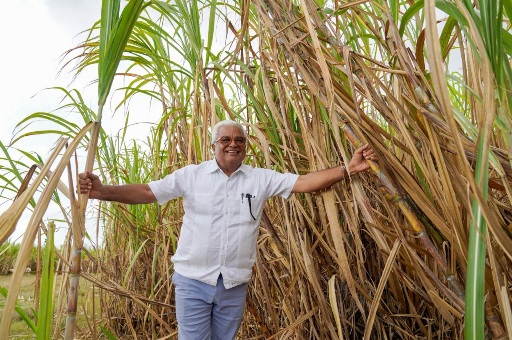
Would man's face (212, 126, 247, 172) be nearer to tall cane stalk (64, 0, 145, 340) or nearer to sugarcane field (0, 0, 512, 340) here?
sugarcane field (0, 0, 512, 340)

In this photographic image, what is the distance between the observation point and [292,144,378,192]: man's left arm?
0.95 metres

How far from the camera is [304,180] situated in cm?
119

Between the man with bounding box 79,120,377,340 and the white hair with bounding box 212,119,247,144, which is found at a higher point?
the white hair with bounding box 212,119,247,144

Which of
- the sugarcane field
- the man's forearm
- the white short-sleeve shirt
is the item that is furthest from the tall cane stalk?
the white short-sleeve shirt

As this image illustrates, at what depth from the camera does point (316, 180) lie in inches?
43.9

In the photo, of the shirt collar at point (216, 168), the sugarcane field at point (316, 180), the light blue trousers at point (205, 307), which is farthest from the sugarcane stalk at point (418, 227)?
the light blue trousers at point (205, 307)

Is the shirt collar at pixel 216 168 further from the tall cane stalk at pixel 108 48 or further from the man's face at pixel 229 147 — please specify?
the tall cane stalk at pixel 108 48

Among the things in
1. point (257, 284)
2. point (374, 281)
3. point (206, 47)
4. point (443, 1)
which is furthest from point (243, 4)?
point (257, 284)

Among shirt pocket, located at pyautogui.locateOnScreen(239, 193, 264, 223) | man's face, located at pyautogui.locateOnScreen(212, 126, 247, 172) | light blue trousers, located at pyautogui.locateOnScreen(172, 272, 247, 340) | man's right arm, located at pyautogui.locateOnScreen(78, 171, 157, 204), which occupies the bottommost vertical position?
light blue trousers, located at pyautogui.locateOnScreen(172, 272, 247, 340)

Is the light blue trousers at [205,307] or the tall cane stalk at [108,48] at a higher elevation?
the tall cane stalk at [108,48]

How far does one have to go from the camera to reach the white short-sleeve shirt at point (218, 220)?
1.37 metres

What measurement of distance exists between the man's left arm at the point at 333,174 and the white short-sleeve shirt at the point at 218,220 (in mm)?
179

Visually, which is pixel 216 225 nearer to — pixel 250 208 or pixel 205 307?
pixel 250 208

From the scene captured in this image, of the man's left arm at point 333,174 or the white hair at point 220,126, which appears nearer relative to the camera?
the man's left arm at point 333,174
